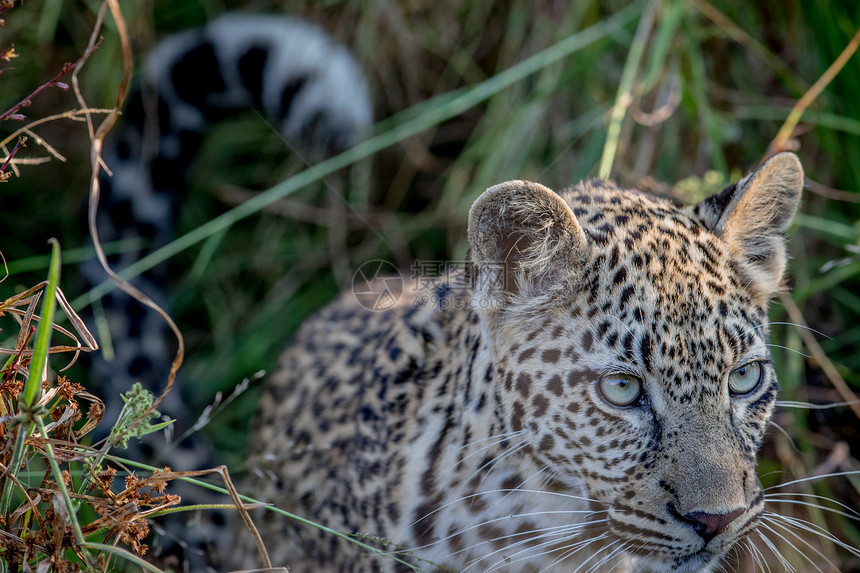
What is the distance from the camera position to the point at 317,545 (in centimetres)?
272

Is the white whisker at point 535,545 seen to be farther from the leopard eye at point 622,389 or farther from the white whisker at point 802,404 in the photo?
the white whisker at point 802,404

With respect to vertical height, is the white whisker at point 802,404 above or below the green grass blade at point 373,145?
below

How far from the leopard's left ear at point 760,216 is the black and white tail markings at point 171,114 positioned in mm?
1840

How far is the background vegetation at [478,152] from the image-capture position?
3588mm

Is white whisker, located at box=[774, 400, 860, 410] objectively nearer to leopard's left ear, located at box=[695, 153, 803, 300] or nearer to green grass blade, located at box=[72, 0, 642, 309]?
leopard's left ear, located at box=[695, 153, 803, 300]

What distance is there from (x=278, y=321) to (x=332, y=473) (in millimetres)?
1759

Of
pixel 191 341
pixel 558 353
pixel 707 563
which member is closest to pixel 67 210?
pixel 191 341

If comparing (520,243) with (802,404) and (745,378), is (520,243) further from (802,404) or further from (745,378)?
(802,404)

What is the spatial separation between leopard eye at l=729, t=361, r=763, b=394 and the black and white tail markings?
2116 mm

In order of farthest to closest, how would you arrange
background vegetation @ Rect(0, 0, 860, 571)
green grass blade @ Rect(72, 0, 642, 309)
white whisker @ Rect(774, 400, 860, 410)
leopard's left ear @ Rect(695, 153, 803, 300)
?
1. background vegetation @ Rect(0, 0, 860, 571)
2. green grass blade @ Rect(72, 0, 642, 309)
3. white whisker @ Rect(774, 400, 860, 410)
4. leopard's left ear @ Rect(695, 153, 803, 300)

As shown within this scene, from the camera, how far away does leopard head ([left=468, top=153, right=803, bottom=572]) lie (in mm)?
1986

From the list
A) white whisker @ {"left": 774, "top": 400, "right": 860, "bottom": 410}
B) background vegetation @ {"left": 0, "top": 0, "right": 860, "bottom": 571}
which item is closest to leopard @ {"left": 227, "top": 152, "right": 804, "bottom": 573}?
white whisker @ {"left": 774, "top": 400, "right": 860, "bottom": 410}

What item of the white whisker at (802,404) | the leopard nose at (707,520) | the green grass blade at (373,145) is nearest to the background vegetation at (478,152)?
the green grass blade at (373,145)

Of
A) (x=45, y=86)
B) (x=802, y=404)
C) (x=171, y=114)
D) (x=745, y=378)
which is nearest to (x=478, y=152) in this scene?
(x=171, y=114)
